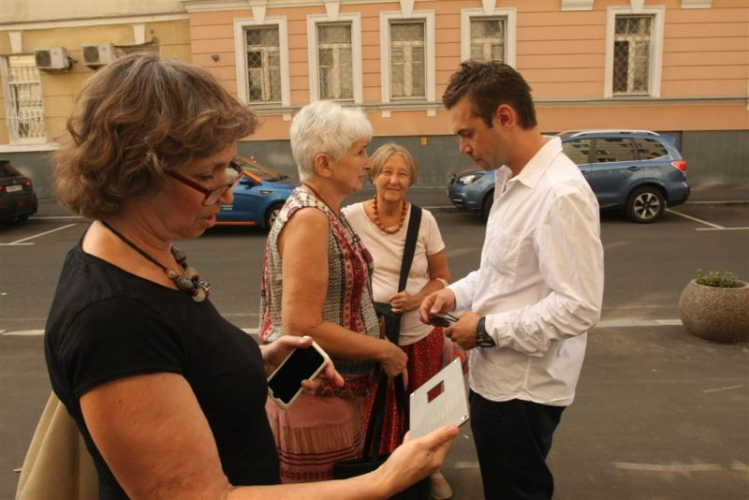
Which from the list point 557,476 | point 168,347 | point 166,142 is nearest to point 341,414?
point 168,347

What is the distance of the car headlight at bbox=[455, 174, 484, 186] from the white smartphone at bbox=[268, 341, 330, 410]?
32.8ft

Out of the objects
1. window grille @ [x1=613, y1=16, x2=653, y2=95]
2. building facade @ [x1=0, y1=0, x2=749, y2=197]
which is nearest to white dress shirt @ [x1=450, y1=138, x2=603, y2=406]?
building facade @ [x1=0, y1=0, x2=749, y2=197]

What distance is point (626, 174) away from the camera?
1122 centimetres

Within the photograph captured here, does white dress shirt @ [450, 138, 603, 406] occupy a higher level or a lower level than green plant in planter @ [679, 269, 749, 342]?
higher

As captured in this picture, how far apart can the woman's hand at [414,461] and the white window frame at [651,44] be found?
53.0 feet

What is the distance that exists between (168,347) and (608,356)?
4299 millimetres

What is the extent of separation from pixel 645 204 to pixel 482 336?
1037 centimetres

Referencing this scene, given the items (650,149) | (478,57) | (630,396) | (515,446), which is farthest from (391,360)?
(478,57)

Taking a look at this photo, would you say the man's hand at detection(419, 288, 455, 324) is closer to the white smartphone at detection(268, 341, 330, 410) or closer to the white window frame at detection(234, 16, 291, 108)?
the white smartphone at detection(268, 341, 330, 410)

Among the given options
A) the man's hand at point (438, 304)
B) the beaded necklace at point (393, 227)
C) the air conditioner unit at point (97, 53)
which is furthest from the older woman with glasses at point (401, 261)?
the air conditioner unit at point (97, 53)

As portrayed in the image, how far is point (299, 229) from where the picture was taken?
6.63 ft

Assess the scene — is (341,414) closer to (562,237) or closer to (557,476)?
(562,237)

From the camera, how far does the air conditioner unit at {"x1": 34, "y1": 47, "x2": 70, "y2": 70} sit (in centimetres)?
1642

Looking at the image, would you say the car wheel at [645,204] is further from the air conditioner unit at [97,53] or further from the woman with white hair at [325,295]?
the air conditioner unit at [97,53]
